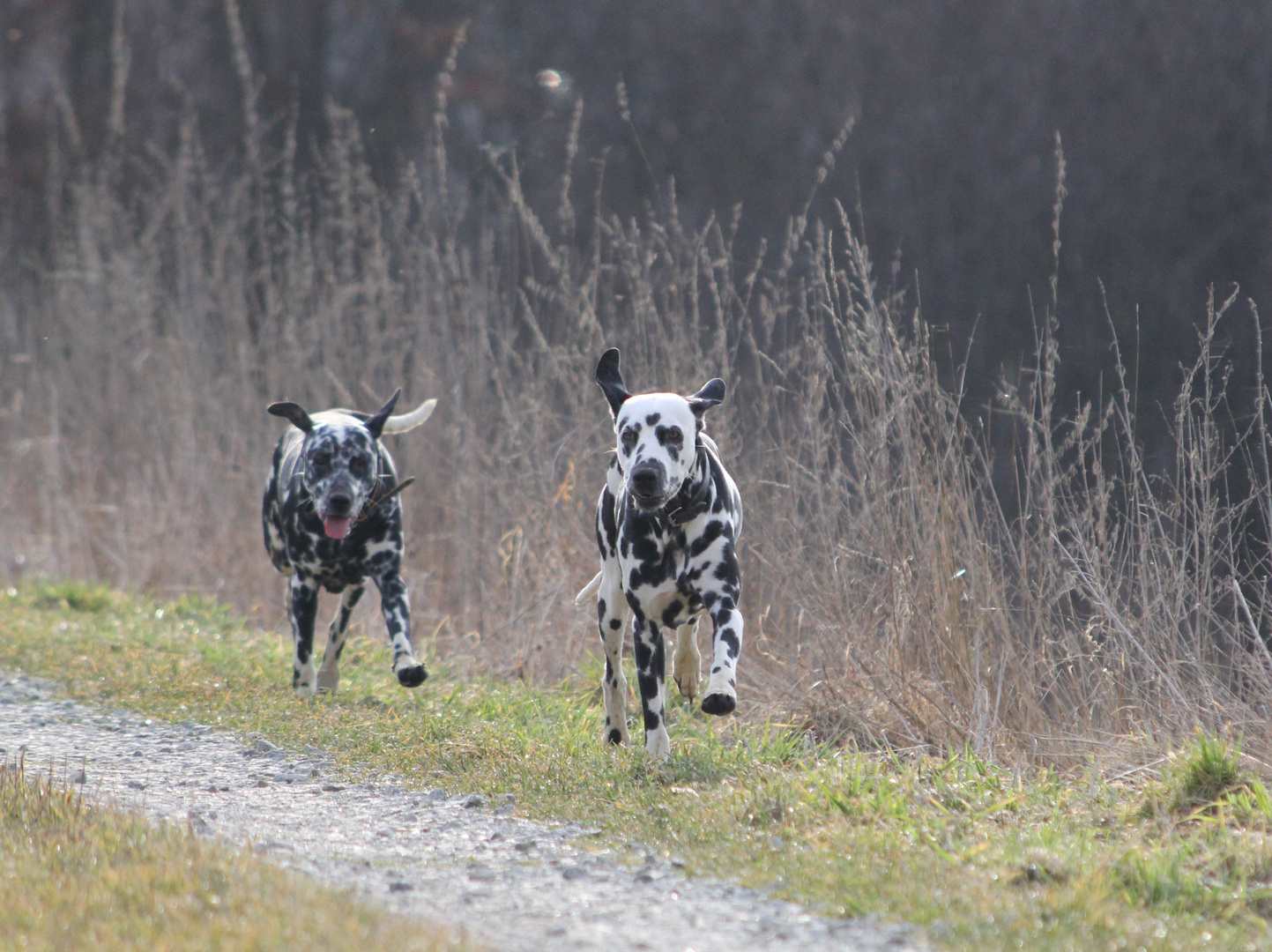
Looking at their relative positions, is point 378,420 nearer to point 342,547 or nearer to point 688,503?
point 342,547

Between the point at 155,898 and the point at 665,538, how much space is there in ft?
7.62

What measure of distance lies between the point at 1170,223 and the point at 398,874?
8631 mm

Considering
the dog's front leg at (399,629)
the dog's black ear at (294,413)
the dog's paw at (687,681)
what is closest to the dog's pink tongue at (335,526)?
the dog's front leg at (399,629)

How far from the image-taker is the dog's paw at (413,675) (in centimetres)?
633

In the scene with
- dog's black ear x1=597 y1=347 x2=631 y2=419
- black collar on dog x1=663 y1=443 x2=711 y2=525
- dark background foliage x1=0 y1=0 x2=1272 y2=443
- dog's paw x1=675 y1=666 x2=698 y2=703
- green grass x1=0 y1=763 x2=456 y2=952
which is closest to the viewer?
green grass x1=0 y1=763 x2=456 y2=952

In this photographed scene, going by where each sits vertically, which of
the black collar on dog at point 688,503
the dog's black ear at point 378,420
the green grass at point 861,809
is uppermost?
the dog's black ear at point 378,420

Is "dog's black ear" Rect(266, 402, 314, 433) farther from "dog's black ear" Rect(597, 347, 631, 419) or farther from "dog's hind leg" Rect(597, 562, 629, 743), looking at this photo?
"dog's hind leg" Rect(597, 562, 629, 743)

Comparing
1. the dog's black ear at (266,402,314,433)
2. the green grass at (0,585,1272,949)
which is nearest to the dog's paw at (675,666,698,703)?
the green grass at (0,585,1272,949)

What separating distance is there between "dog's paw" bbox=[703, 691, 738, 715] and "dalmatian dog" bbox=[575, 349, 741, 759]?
17cm

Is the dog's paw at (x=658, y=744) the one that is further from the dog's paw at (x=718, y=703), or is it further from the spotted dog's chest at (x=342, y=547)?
the spotted dog's chest at (x=342, y=547)

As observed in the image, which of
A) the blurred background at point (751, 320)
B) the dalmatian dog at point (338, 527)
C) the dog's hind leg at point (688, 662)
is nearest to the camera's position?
the dog's hind leg at point (688, 662)

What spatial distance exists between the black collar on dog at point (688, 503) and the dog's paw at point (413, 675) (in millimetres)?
1621

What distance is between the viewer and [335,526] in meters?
6.54

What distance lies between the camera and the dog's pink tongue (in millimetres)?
6527
